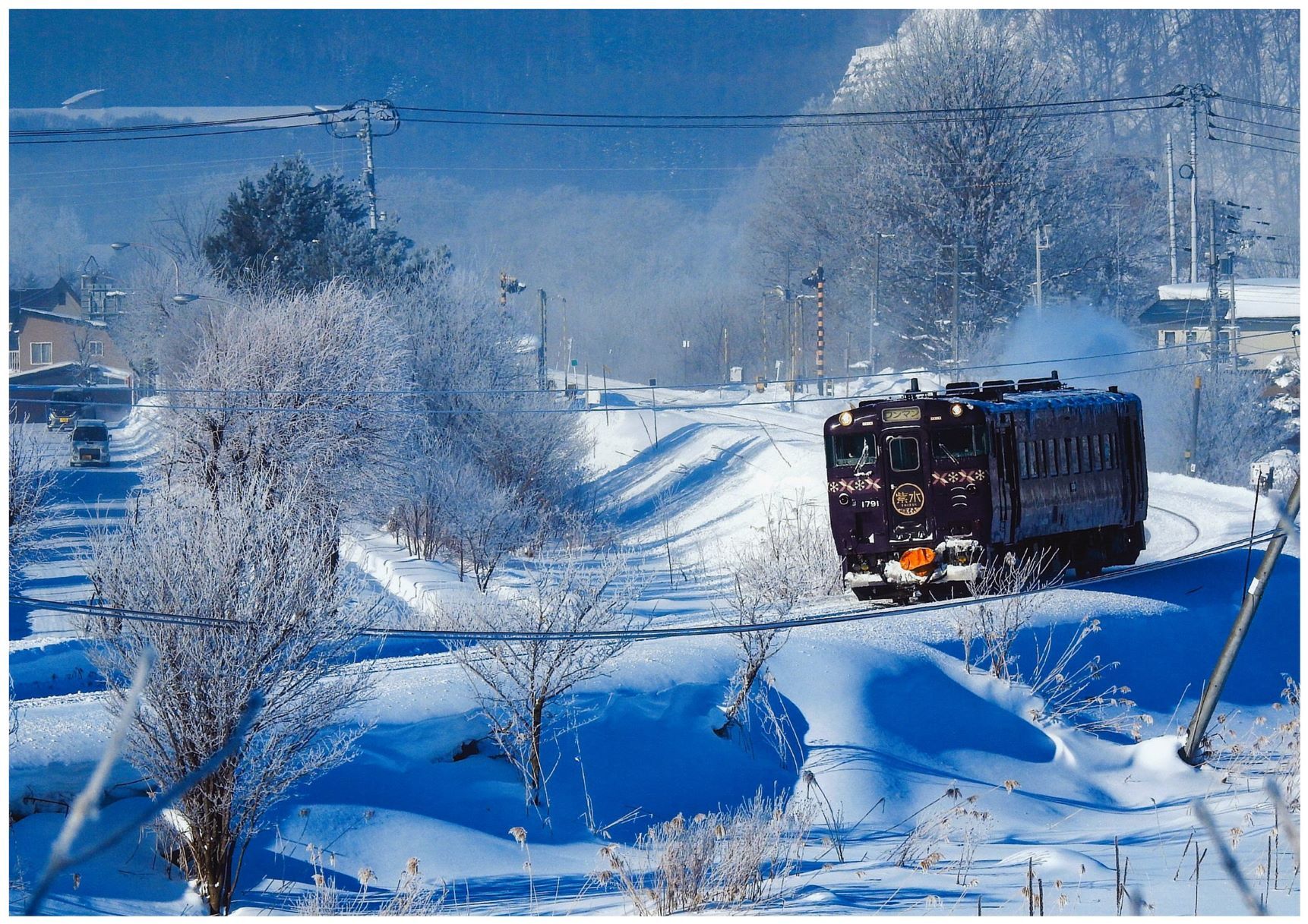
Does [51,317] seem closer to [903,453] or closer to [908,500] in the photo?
[903,453]

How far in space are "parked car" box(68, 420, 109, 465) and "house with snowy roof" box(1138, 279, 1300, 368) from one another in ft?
141

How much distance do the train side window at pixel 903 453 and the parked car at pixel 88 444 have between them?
4250 centimetres

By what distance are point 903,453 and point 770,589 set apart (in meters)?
3.09

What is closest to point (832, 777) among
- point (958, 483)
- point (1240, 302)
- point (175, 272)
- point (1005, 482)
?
point (958, 483)

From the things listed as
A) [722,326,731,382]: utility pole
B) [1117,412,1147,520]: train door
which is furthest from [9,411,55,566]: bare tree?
[722,326,731,382]: utility pole

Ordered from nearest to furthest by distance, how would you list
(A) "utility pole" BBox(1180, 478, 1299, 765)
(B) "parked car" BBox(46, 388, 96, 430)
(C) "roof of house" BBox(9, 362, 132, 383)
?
(A) "utility pole" BBox(1180, 478, 1299, 765)
(B) "parked car" BBox(46, 388, 96, 430)
(C) "roof of house" BBox(9, 362, 132, 383)

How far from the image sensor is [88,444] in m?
56.9

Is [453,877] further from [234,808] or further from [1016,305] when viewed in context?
[1016,305]

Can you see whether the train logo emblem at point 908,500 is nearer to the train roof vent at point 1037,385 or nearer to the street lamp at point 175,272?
the train roof vent at point 1037,385

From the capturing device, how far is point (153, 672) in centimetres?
1327

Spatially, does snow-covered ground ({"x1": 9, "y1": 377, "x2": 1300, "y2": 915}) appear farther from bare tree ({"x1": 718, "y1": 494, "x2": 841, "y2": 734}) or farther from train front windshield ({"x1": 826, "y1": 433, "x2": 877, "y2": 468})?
train front windshield ({"x1": 826, "y1": 433, "x2": 877, "y2": 468})

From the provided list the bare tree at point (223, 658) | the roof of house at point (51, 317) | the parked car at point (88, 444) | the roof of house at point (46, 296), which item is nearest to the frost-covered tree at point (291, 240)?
the parked car at point (88, 444)

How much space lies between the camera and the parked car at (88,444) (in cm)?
5625

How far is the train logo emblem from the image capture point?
2220 cm
